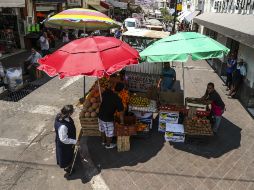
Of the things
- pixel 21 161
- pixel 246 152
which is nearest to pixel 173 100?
pixel 246 152

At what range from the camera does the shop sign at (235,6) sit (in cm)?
1148

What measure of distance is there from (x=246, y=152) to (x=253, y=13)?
672 centimetres

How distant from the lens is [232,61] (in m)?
11.9

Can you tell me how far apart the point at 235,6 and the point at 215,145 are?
942cm

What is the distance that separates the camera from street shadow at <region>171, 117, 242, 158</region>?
695cm

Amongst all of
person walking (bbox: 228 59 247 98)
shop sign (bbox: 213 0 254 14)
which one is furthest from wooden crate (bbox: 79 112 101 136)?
shop sign (bbox: 213 0 254 14)

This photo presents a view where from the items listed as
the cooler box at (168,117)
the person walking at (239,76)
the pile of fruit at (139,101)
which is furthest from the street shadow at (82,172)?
the person walking at (239,76)

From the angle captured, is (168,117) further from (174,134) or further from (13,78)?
(13,78)

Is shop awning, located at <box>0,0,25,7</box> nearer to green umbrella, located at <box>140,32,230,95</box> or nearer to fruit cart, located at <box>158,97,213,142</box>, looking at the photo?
green umbrella, located at <box>140,32,230,95</box>

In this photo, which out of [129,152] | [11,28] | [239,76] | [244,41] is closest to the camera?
Result: [129,152]

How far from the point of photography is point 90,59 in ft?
18.8

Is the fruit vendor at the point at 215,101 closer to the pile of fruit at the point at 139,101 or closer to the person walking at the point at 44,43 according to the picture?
the pile of fruit at the point at 139,101

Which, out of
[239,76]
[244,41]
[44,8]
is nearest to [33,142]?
[244,41]

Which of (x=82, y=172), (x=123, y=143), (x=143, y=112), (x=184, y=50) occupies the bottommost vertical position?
(x=82, y=172)
